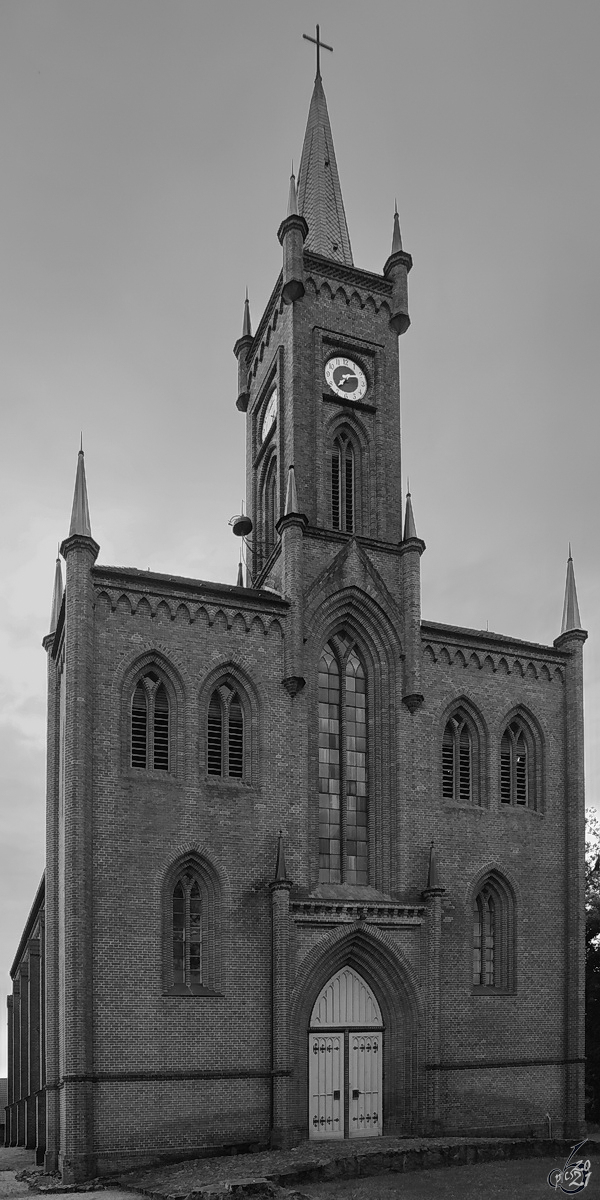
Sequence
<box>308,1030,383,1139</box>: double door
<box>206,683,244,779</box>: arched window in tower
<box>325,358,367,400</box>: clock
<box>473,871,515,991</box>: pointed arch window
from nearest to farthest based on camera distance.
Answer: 1. <box>308,1030,383,1139</box>: double door
2. <box>206,683,244,779</box>: arched window in tower
3. <box>473,871,515,991</box>: pointed arch window
4. <box>325,358,367,400</box>: clock

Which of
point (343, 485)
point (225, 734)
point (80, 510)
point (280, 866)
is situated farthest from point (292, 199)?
point (280, 866)

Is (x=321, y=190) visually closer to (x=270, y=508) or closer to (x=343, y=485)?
(x=270, y=508)

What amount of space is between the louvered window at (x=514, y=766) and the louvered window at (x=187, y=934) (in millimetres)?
9890

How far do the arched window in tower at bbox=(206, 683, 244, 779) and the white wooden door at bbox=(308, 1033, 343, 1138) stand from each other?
7068 mm

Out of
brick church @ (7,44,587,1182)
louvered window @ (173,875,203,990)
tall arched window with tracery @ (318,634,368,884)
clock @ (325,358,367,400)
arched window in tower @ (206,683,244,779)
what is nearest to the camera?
brick church @ (7,44,587,1182)

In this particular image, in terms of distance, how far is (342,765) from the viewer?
3145 centimetres

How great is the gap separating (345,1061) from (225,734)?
8.88 metres

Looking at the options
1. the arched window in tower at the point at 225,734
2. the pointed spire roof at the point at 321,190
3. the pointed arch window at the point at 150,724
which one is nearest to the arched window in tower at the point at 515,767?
the arched window in tower at the point at 225,734

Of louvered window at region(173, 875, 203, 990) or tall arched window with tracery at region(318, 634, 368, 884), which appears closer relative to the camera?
louvered window at region(173, 875, 203, 990)

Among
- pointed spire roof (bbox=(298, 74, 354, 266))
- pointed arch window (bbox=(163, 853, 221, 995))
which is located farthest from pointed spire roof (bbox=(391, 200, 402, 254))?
pointed arch window (bbox=(163, 853, 221, 995))

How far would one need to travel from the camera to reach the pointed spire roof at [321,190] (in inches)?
1524

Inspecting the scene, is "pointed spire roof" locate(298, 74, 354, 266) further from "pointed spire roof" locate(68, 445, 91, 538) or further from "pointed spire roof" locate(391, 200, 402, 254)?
"pointed spire roof" locate(68, 445, 91, 538)

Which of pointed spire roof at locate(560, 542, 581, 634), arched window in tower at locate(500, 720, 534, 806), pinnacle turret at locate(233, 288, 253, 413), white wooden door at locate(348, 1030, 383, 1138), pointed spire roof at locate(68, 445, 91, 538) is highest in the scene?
pinnacle turret at locate(233, 288, 253, 413)

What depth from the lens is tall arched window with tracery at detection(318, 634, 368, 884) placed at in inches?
1217
